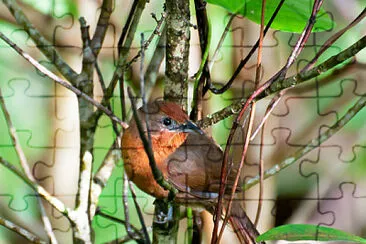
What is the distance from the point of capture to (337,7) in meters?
1.71

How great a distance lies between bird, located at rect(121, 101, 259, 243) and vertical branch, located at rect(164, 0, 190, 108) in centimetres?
9

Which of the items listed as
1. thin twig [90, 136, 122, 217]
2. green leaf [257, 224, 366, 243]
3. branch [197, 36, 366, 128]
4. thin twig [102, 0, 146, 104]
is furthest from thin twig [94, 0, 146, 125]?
green leaf [257, 224, 366, 243]

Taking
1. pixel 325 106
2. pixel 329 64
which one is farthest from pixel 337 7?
pixel 329 64

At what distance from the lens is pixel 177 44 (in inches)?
43.4

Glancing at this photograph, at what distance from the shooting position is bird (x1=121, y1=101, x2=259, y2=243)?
1.23 m

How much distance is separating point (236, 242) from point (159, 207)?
539mm

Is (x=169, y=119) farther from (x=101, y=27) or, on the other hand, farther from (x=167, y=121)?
(x=101, y=27)

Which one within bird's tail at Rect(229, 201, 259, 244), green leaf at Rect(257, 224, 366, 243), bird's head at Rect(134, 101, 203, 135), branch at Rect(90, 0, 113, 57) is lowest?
green leaf at Rect(257, 224, 366, 243)

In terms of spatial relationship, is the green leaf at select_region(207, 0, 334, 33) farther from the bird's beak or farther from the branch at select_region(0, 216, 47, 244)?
the branch at select_region(0, 216, 47, 244)

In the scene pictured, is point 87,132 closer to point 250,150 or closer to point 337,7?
point 250,150
